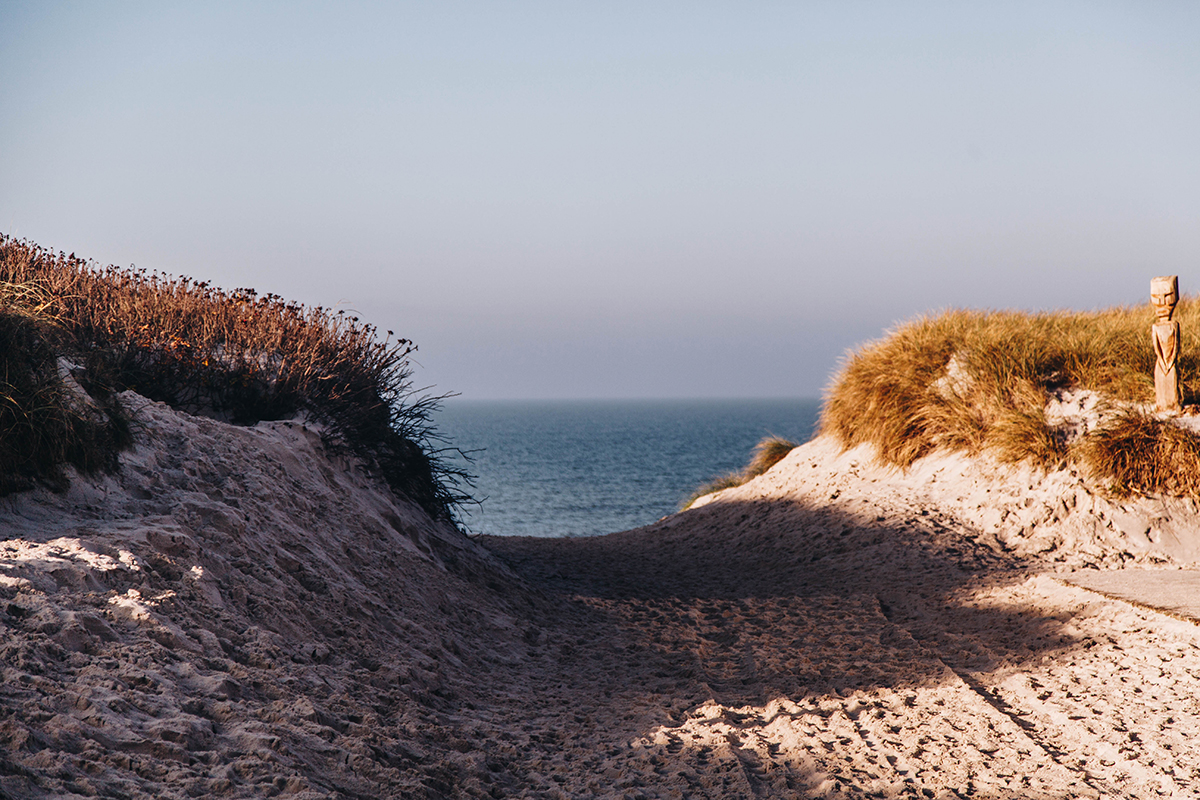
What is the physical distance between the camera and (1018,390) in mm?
9891

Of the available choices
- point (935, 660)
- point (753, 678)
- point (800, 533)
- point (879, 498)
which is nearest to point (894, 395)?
point (879, 498)

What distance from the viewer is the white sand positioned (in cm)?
326

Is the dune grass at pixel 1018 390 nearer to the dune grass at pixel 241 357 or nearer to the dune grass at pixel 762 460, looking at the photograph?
the dune grass at pixel 762 460

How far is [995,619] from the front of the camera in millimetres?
6684

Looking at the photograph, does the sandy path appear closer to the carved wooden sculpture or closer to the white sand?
the white sand

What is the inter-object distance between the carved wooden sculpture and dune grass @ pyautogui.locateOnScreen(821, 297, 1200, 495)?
0.25 meters

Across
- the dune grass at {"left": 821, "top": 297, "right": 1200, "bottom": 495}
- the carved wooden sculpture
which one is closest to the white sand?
the dune grass at {"left": 821, "top": 297, "right": 1200, "bottom": 495}

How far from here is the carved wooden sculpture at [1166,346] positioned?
8727mm

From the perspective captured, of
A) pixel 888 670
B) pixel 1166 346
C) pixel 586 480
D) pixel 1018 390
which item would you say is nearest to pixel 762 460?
pixel 1018 390

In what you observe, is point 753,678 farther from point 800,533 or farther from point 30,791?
point 800,533

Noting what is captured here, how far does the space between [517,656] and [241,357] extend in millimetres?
4163

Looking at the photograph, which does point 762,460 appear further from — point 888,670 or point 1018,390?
point 888,670

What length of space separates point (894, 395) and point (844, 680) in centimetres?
679

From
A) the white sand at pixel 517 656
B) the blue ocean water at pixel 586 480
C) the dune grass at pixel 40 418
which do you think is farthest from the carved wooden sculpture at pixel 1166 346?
the dune grass at pixel 40 418
